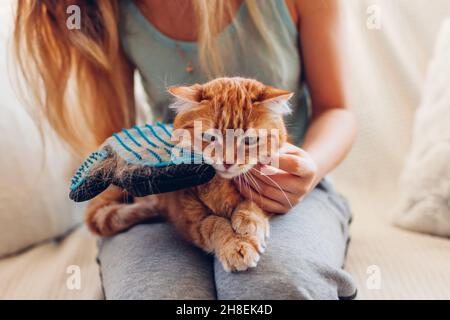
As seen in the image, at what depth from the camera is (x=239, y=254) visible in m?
0.65

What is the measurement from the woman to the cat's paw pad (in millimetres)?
22

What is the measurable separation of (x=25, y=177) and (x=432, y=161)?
0.83 metres

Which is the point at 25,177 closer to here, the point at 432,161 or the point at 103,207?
the point at 103,207

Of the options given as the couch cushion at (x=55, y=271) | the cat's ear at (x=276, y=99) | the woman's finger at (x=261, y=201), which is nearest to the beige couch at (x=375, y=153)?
the couch cushion at (x=55, y=271)

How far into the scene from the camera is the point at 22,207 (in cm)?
93

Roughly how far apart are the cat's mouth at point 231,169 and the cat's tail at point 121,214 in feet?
0.78

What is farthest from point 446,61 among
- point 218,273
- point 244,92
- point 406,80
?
point 218,273

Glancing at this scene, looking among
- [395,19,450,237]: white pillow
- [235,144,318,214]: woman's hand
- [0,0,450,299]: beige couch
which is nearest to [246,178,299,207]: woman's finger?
[235,144,318,214]: woman's hand

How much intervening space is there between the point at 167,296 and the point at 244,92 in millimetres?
317

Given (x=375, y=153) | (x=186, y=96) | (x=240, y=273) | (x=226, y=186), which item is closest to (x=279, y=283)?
(x=240, y=273)

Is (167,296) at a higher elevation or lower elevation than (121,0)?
lower

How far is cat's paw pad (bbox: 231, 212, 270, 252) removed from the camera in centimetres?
67
